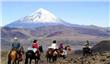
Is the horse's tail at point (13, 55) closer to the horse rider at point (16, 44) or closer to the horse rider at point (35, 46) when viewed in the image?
the horse rider at point (16, 44)

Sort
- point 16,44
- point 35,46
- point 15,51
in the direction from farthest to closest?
point 35,46 → point 15,51 → point 16,44

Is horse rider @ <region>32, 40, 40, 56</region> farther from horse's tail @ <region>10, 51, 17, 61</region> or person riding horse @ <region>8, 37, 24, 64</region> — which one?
horse's tail @ <region>10, 51, 17, 61</region>

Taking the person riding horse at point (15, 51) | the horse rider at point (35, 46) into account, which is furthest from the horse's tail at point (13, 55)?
the horse rider at point (35, 46)

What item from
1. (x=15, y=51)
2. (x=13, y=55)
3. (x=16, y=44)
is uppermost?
(x=16, y=44)

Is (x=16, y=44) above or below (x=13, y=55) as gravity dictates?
above

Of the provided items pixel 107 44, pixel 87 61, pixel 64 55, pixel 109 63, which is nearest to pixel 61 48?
pixel 64 55

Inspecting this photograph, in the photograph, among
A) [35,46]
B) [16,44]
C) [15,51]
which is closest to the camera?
[16,44]

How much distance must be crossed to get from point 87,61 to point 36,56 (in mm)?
3825

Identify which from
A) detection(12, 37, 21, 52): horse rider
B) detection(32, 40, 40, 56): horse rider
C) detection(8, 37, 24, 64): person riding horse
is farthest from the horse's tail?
detection(32, 40, 40, 56): horse rider

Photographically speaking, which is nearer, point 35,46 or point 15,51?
point 15,51

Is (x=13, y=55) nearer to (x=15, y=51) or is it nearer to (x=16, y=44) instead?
(x=15, y=51)

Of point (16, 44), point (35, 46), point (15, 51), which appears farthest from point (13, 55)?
point (35, 46)

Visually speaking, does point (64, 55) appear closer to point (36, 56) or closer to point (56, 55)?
point (56, 55)

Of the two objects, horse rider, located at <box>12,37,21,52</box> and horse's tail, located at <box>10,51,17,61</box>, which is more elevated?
horse rider, located at <box>12,37,21,52</box>
